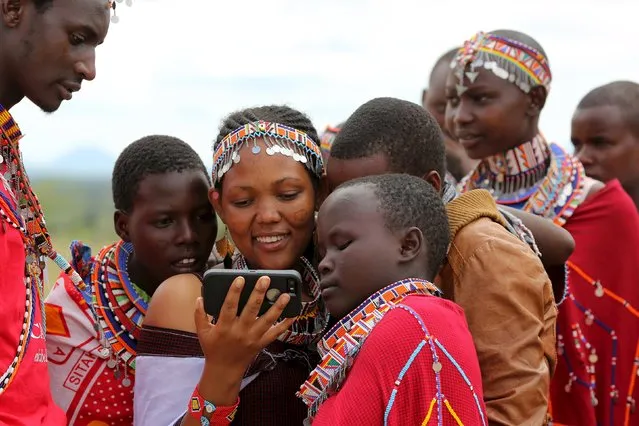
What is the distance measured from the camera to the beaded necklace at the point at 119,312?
3205 mm

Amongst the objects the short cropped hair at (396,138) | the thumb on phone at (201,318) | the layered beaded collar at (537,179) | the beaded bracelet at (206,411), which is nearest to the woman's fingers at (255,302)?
the thumb on phone at (201,318)

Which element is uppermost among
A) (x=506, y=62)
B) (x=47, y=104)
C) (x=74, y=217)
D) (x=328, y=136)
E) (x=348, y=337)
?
(x=47, y=104)

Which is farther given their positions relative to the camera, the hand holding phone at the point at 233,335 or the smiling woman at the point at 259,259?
the smiling woman at the point at 259,259

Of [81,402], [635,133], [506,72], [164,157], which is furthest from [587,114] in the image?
[81,402]

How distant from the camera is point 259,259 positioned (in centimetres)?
289

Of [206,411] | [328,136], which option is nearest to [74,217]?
[328,136]

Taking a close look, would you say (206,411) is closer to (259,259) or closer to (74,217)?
(259,259)

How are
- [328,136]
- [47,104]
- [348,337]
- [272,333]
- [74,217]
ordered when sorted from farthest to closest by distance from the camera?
1. [74,217]
2. [328,136]
3. [47,104]
4. [272,333]
5. [348,337]

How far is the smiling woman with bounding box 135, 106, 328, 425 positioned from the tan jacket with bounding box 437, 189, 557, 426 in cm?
52

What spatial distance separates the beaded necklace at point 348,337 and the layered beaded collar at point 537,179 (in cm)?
205

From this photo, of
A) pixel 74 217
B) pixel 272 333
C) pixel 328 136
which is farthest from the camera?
pixel 74 217

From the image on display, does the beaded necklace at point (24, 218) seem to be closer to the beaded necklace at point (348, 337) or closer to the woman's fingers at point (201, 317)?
the woman's fingers at point (201, 317)

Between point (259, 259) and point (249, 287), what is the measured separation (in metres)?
0.46

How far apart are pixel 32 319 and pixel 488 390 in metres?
1.30
